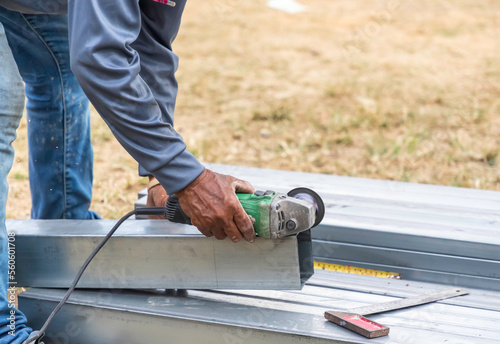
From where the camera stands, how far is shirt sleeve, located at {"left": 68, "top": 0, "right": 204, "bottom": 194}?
167 centimetres

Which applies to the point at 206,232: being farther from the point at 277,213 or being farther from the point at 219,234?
the point at 277,213

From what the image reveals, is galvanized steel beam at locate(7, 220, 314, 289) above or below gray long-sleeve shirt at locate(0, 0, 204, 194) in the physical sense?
below

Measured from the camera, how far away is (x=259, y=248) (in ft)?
6.61

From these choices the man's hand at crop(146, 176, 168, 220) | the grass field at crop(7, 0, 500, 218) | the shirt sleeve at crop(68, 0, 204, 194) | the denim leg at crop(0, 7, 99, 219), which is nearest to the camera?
the shirt sleeve at crop(68, 0, 204, 194)

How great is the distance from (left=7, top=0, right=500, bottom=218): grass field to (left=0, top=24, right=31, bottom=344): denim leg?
4.93ft

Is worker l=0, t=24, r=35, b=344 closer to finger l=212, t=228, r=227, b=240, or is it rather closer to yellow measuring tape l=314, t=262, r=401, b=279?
finger l=212, t=228, r=227, b=240

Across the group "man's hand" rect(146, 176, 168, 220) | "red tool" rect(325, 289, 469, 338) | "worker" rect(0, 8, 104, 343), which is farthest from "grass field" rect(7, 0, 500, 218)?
"red tool" rect(325, 289, 469, 338)

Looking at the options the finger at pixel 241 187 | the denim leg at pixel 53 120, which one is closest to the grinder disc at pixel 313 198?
the finger at pixel 241 187

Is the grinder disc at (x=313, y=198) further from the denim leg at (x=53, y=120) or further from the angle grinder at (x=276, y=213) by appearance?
the denim leg at (x=53, y=120)

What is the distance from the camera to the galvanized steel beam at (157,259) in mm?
2031

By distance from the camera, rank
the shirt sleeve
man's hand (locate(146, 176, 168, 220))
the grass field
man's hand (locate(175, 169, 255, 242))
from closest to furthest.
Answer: the shirt sleeve → man's hand (locate(175, 169, 255, 242)) → man's hand (locate(146, 176, 168, 220)) → the grass field

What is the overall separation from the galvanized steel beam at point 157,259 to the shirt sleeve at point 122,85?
32cm

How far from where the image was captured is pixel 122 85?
5.60 feet

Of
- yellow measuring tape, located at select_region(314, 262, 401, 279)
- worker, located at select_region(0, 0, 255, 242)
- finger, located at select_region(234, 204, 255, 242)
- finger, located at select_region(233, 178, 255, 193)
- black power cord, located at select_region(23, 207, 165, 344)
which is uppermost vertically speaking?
worker, located at select_region(0, 0, 255, 242)
